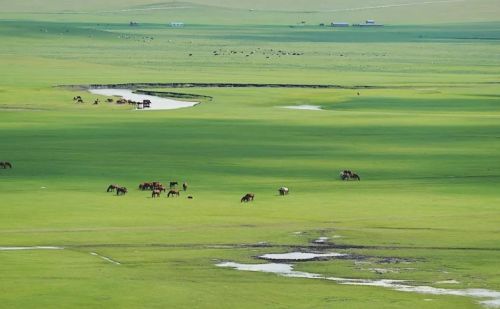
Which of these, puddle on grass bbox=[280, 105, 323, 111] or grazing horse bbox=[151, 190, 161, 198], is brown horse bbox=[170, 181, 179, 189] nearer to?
grazing horse bbox=[151, 190, 161, 198]

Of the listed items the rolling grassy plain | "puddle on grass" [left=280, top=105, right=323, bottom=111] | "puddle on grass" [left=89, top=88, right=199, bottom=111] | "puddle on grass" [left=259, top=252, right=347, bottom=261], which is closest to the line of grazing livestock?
the rolling grassy plain

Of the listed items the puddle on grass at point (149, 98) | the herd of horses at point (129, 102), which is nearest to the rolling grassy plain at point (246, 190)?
the herd of horses at point (129, 102)

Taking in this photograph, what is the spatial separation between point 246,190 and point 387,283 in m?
13.4

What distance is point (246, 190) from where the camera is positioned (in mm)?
38562

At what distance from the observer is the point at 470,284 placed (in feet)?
83.1

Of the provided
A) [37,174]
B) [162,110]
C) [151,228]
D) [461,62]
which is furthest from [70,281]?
[461,62]

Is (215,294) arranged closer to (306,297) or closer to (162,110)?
(306,297)

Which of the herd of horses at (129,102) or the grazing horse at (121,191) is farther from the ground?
the herd of horses at (129,102)

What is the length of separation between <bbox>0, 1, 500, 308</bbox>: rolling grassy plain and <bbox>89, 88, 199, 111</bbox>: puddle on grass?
1328 mm

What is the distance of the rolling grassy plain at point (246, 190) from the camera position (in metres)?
25.2

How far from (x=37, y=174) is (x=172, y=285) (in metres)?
17.3

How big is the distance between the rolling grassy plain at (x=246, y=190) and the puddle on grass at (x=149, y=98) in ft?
4.36

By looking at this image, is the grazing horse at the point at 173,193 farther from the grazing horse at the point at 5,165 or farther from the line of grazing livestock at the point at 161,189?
the grazing horse at the point at 5,165

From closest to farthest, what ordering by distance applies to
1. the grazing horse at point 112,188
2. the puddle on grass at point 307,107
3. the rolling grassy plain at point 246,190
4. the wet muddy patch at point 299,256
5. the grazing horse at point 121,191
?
1. the rolling grassy plain at point 246,190
2. the wet muddy patch at point 299,256
3. the grazing horse at point 121,191
4. the grazing horse at point 112,188
5. the puddle on grass at point 307,107
